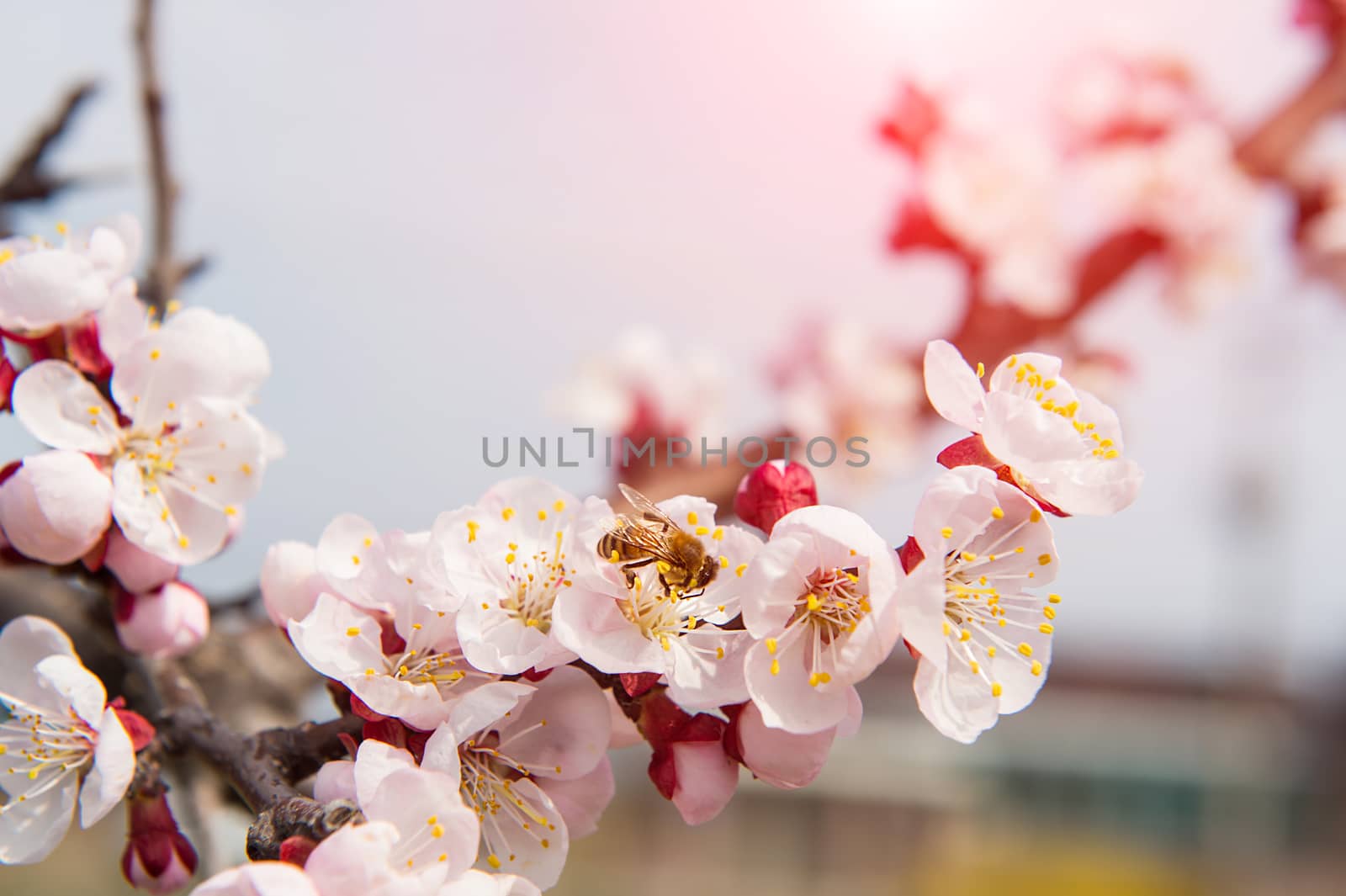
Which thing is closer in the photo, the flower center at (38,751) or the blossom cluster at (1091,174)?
the flower center at (38,751)

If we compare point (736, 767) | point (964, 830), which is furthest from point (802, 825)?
point (736, 767)

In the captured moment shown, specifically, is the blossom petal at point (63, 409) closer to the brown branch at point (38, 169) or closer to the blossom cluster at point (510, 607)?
the blossom cluster at point (510, 607)

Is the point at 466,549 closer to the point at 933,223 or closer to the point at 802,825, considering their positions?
the point at 933,223

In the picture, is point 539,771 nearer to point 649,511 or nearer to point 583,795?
point 583,795

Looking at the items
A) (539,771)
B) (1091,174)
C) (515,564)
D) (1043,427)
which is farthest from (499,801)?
(1091,174)

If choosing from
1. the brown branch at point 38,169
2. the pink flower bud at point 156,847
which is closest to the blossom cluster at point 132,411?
the pink flower bud at point 156,847

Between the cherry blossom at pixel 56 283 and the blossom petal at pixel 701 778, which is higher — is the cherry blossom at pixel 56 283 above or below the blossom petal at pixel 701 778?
above
